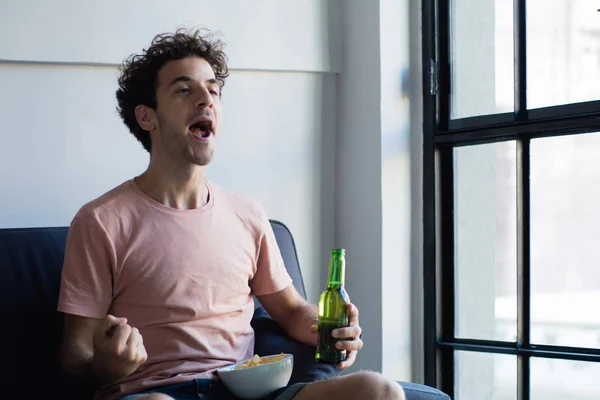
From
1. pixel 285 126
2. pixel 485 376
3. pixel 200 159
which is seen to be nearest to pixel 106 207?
pixel 200 159

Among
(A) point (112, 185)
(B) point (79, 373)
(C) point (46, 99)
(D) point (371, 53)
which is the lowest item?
(B) point (79, 373)

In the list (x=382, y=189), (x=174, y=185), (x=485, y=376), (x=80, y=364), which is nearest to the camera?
(x=80, y=364)

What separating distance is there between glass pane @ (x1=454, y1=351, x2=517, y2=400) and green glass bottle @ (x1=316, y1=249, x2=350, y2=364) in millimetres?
837

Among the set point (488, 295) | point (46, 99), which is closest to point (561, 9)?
point (488, 295)

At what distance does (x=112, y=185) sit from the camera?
2.49m

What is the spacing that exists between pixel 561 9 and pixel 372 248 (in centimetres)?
97

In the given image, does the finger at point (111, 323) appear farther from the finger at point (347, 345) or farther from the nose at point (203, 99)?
the nose at point (203, 99)

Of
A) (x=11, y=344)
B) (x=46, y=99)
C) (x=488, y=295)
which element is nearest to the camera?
(x=11, y=344)

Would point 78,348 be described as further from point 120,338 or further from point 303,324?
point 303,324

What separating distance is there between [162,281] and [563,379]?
1.24 metres

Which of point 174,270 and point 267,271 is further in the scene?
point 267,271

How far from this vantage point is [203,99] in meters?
2.12

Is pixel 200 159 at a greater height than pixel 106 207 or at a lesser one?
greater

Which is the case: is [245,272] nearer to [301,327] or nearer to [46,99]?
[301,327]
